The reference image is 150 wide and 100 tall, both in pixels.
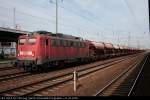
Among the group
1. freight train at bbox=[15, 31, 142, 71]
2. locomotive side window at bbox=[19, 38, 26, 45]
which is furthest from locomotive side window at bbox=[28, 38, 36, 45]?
locomotive side window at bbox=[19, 38, 26, 45]

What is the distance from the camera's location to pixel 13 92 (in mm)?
12617

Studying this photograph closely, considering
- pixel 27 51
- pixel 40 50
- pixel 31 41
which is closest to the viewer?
pixel 40 50

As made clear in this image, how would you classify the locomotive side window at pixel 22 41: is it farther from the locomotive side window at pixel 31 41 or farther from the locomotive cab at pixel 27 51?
the locomotive side window at pixel 31 41

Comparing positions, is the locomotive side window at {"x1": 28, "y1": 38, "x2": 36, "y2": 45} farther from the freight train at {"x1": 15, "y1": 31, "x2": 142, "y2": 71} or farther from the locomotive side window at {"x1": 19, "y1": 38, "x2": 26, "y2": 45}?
the locomotive side window at {"x1": 19, "y1": 38, "x2": 26, "y2": 45}

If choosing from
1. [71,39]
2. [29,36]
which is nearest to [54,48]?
[29,36]

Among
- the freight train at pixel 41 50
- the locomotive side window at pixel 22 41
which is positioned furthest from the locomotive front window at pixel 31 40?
the locomotive side window at pixel 22 41

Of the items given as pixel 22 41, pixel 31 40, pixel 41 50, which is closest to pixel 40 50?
pixel 41 50

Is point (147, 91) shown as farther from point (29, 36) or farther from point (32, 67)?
point (29, 36)

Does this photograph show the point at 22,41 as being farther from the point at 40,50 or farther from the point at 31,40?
the point at 40,50

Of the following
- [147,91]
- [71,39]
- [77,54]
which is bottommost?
[147,91]

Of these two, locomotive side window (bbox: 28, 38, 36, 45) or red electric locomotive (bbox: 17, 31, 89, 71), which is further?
locomotive side window (bbox: 28, 38, 36, 45)

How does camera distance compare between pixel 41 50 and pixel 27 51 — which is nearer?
pixel 41 50

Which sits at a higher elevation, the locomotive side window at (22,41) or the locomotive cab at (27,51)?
the locomotive side window at (22,41)

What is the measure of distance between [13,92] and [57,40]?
445 inches
